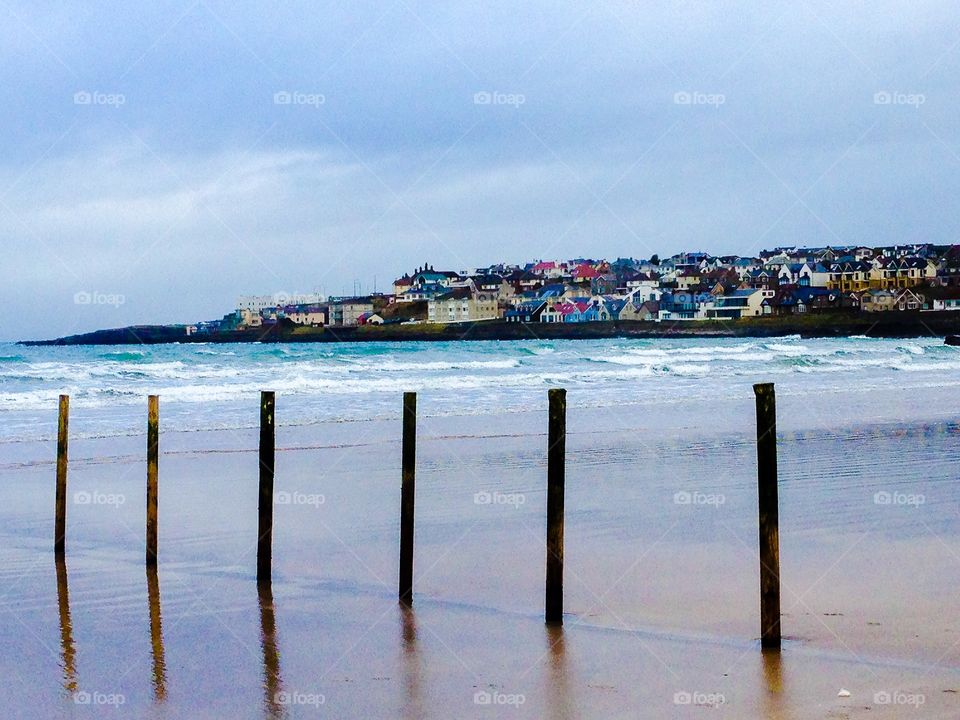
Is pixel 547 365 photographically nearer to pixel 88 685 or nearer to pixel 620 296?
pixel 88 685

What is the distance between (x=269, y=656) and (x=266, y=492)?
2.60 m

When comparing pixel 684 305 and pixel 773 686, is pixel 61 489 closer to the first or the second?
pixel 773 686

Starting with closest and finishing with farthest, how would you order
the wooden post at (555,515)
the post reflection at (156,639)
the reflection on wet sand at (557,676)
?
1. the reflection on wet sand at (557,676)
2. the post reflection at (156,639)
3. the wooden post at (555,515)

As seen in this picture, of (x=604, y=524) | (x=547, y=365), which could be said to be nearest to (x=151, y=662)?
(x=604, y=524)

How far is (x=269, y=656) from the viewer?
25.2 ft
